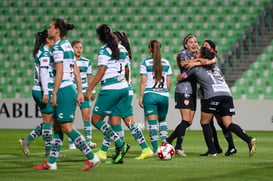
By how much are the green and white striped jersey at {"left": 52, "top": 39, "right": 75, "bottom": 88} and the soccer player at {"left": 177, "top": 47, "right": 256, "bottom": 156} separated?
3467mm

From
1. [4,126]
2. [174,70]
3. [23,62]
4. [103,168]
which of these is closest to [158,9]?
[174,70]

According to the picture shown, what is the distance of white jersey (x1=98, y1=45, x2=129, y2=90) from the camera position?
417 inches

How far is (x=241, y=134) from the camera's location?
1255cm

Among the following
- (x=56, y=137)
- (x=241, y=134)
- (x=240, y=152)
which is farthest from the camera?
(x=240, y=152)

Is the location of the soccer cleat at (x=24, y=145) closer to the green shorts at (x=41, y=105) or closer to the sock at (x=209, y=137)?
the green shorts at (x=41, y=105)

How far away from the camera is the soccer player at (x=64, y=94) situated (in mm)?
9461

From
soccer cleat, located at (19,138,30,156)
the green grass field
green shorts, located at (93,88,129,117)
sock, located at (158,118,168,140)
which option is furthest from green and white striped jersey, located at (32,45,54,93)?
sock, located at (158,118,168,140)

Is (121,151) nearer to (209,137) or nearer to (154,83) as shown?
(154,83)

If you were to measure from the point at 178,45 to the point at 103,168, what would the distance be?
1707cm

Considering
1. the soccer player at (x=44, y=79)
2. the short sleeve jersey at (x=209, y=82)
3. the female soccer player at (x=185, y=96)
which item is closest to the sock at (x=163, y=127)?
the female soccer player at (x=185, y=96)

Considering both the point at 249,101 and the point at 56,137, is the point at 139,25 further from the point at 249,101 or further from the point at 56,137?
the point at 56,137

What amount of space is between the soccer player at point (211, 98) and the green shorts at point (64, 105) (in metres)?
3.59

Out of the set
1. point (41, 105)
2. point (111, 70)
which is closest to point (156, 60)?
point (111, 70)

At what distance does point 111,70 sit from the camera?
10711mm
